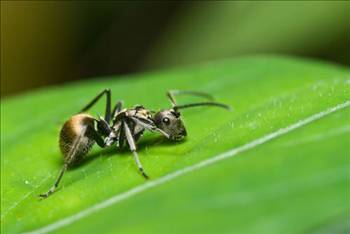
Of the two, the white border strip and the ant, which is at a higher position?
the white border strip

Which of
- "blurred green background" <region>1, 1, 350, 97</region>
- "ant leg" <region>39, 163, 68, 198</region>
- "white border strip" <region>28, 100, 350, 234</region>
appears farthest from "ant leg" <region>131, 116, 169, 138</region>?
"blurred green background" <region>1, 1, 350, 97</region>

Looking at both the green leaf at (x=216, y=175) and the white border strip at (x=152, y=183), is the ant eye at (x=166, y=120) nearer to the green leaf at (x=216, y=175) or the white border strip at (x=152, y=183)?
the green leaf at (x=216, y=175)

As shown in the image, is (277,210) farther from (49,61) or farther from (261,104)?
(49,61)

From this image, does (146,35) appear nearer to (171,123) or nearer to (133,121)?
(133,121)

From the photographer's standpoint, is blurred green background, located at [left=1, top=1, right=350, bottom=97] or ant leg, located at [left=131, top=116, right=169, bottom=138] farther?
blurred green background, located at [left=1, top=1, right=350, bottom=97]

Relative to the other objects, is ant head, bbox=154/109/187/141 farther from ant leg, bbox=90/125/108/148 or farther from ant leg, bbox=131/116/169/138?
ant leg, bbox=90/125/108/148

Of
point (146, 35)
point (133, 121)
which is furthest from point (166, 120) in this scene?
point (146, 35)

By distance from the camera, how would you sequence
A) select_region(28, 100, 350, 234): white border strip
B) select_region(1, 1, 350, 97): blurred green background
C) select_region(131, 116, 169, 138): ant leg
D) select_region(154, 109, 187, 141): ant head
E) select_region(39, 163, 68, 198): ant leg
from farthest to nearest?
1. select_region(1, 1, 350, 97): blurred green background
2. select_region(131, 116, 169, 138): ant leg
3. select_region(154, 109, 187, 141): ant head
4. select_region(39, 163, 68, 198): ant leg
5. select_region(28, 100, 350, 234): white border strip

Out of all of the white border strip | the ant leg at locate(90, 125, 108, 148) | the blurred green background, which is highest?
the white border strip
